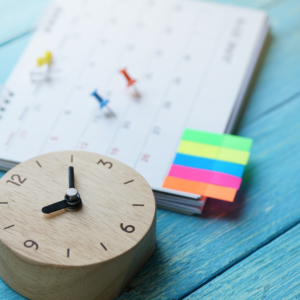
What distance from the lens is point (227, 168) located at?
66 centimetres

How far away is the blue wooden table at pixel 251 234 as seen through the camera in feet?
1.79

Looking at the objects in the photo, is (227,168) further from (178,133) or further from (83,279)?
(83,279)

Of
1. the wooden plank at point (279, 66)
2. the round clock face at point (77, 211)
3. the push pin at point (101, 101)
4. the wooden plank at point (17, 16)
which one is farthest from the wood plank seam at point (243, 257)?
the wooden plank at point (17, 16)

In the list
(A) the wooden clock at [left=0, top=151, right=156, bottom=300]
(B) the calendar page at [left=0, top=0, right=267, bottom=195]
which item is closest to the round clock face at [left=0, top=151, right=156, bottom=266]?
Answer: (A) the wooden clock at [left=0, top=151, right=156, bottom=300]

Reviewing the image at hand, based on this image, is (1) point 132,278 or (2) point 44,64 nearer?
(1) point 132,278

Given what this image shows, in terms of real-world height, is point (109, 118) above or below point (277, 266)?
above

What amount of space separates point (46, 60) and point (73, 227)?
0.44 m

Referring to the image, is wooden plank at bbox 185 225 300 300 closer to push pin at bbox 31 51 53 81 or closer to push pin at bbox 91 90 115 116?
push pin at bbox 91 90 115 116

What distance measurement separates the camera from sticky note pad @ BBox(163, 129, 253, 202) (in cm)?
63

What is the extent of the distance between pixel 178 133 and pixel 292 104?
0.25 meters

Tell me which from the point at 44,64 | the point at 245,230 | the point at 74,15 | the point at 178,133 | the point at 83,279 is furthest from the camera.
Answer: the point at 74,15

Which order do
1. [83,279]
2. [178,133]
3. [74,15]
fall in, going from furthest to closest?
[74,15] → [178,133] → [83,279]

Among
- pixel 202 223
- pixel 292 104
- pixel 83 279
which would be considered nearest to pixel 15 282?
pixel 83 279

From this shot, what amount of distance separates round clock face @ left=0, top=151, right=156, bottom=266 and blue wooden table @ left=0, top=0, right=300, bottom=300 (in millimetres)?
96
